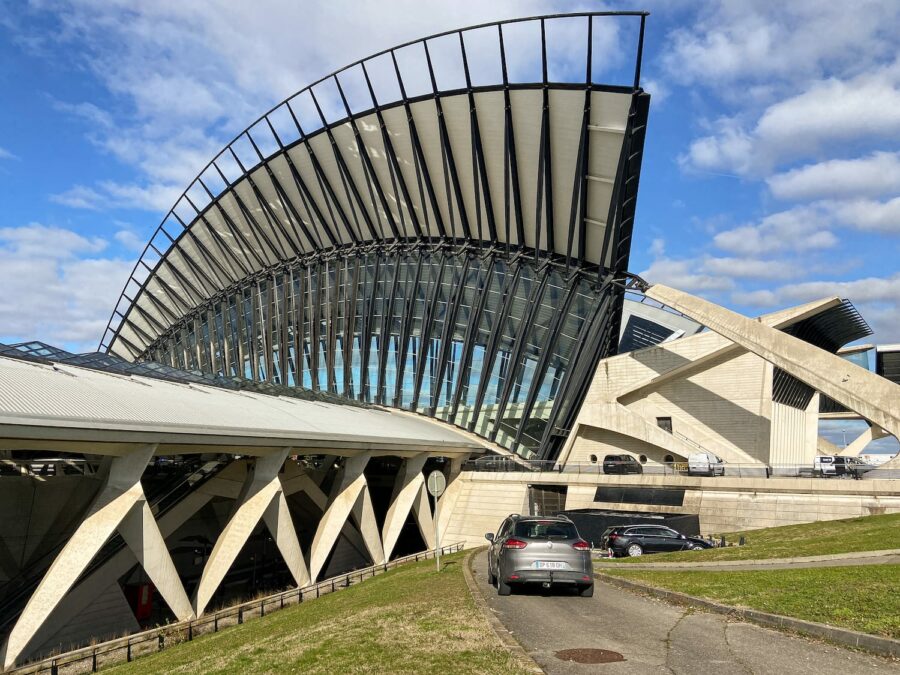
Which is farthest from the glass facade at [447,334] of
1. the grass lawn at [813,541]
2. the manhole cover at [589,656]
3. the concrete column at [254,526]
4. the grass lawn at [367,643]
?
the manhole cover at [589,656]

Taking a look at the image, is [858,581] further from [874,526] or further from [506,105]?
[506,105]

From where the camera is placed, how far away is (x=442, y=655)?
831 centimetres

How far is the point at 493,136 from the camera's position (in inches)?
1502

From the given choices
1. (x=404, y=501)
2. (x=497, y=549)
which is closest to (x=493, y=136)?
(x=404, y=501)

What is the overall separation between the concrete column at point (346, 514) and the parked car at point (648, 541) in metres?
9.87

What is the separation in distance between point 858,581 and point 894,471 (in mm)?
18015

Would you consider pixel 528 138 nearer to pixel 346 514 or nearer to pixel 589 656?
pixel 346 514

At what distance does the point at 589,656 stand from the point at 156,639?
12.5m

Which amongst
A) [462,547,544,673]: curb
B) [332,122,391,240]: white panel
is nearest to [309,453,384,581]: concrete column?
[462,547,544,673]: curb

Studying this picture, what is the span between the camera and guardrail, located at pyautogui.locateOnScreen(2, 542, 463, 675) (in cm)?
1363

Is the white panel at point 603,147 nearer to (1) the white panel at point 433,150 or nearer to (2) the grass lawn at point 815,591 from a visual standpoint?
(1) the white panel at point 433,150

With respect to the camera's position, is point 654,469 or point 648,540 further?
point 654,469

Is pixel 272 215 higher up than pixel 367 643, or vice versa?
pixel 272 215

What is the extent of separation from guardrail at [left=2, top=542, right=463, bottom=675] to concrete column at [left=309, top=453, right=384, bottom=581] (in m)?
2.82
